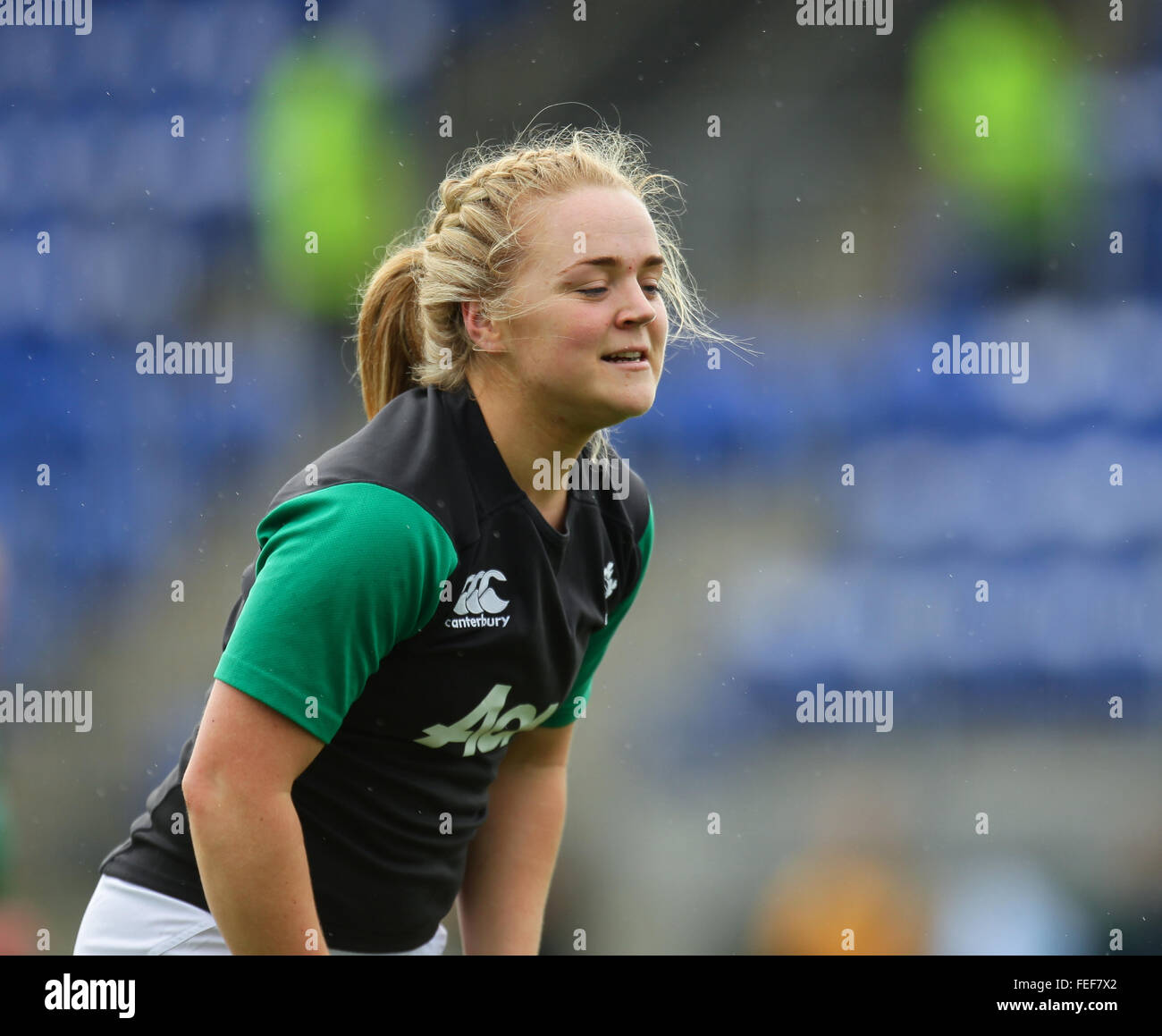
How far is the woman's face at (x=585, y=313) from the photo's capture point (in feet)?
4.59

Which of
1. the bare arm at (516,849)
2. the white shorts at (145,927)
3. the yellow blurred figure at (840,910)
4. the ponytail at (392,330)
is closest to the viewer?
the white shorts at (145,927)

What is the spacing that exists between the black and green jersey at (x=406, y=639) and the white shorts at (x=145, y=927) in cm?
1

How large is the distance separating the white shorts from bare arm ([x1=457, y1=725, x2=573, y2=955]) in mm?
202

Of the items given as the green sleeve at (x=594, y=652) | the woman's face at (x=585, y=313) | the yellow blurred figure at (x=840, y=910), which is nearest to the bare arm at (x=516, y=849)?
the green sleeve at (x=594, y=652)

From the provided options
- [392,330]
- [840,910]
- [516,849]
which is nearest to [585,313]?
[392,330]

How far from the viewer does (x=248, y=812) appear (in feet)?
3.99

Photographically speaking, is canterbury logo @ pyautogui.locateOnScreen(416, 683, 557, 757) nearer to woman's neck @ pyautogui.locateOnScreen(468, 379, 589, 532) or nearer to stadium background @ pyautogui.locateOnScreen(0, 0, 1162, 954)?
woman's neck @ pyautogui.locateOnScreen(468, 379, 589, 532)

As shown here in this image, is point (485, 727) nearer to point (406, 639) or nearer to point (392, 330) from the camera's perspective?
point (406, 639)

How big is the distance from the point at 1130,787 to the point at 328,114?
3.81 m

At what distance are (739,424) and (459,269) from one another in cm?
348

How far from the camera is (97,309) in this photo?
5078mm

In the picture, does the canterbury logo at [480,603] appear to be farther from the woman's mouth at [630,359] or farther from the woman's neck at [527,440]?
the woman's mouth at [630,359]

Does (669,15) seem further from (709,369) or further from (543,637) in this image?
(543,637)

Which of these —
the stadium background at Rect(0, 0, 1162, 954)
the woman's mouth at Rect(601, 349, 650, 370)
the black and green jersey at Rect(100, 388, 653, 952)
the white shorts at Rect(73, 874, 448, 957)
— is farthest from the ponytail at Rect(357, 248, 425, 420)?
the stadium background at Rect(0, 0, 1162, 954)
